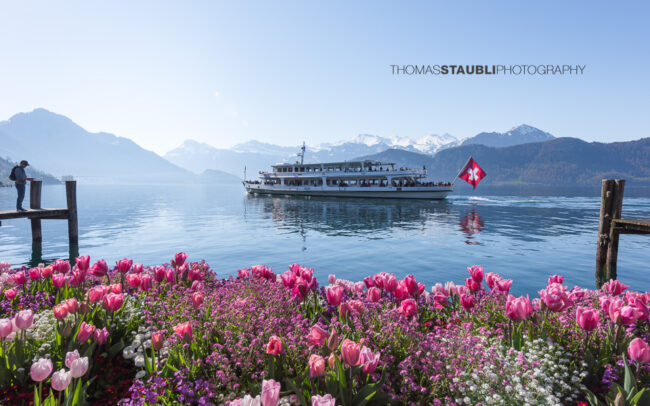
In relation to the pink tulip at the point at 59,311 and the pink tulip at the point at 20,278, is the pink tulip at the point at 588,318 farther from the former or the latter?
the pink tulip at the point at 20,278

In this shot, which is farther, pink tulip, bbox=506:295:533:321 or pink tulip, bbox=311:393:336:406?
pink tulip, bbox=506:295:533:321

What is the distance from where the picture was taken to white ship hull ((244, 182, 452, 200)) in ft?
177

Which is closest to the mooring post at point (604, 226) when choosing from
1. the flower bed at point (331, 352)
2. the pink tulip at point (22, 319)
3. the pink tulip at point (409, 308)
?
the flower bed at point (331, 352)

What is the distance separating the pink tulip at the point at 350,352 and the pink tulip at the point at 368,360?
3.0 inches

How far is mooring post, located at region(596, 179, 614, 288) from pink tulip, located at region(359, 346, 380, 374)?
13.6 m

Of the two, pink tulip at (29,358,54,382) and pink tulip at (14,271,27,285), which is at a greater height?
pink tulip at (29,358,54,382)

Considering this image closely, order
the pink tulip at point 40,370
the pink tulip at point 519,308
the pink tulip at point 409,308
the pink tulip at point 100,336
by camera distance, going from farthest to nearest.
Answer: the pink tulip at point 409,308, the pink tulip at point 100,336, the pink tulip at point 519,308, the pink tulip at point 40,370

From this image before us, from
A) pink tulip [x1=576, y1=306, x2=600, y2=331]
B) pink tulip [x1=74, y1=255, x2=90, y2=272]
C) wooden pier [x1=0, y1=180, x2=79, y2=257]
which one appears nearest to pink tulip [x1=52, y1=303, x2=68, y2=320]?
pink tulip [x1=74, y1=255, x2=90, y2=272]

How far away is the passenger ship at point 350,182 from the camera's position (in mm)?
54666

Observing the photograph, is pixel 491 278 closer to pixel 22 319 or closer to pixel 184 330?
pixel 184 330

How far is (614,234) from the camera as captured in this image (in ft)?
42.5

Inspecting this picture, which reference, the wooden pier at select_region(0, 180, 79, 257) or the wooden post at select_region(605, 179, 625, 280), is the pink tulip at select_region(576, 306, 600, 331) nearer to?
the wooden post at select_region(605, 179, 625, 280)

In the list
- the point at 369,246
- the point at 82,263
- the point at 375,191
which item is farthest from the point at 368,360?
the point at 375,191

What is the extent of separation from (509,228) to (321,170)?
39160 millimetres
